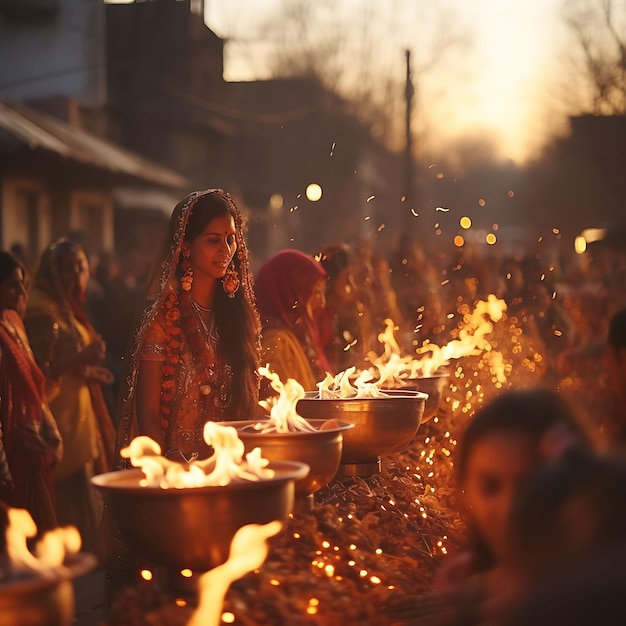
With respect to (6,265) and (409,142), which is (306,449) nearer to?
(6,265)

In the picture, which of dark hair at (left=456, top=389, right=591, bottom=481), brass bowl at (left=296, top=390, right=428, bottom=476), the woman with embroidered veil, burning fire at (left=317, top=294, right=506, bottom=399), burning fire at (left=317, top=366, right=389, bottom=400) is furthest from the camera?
burning fire at (left=317, top=294, right=506, bottom=399)

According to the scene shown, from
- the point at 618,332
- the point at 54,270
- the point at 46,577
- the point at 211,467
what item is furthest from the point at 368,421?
the point at 54,270

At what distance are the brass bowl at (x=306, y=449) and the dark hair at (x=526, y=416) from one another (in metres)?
1.29

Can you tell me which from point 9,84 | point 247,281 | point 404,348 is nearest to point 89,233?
point 9,84

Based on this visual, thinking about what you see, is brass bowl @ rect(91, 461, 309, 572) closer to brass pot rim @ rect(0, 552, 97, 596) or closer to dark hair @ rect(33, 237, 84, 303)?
brass pot rim @ rect(0, 552, 97, 596)

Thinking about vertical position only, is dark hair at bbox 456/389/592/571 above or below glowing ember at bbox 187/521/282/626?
above

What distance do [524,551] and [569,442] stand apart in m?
0.24

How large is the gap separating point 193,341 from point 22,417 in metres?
1.81

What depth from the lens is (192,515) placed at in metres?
2.80

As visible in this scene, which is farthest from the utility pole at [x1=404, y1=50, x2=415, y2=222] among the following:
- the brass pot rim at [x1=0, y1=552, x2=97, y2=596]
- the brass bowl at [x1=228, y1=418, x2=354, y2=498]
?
the brass pot rim at [x1=0, y1=552, x2=97, y2=596]

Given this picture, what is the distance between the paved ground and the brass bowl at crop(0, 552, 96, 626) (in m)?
2.88

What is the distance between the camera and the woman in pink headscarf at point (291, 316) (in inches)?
220

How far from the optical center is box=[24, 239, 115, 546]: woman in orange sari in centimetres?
689

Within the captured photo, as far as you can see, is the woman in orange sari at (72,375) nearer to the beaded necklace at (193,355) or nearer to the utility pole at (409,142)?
the beaded necklace at (193,355)
